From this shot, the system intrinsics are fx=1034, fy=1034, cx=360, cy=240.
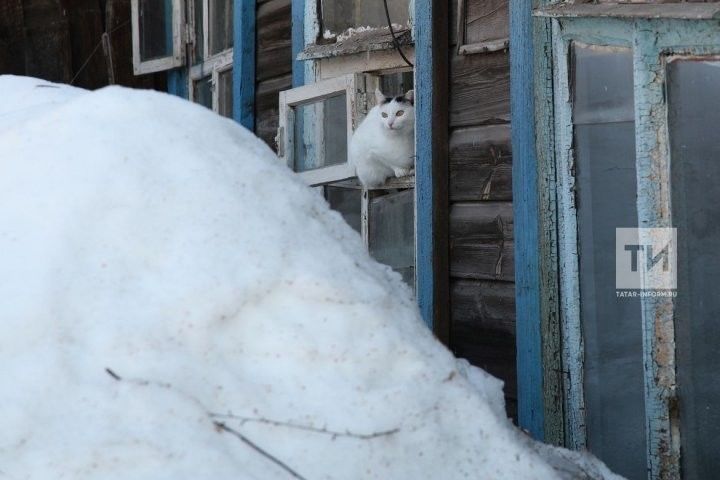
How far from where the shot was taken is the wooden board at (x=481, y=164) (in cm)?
379

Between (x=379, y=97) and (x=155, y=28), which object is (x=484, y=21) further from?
(x=155, y=28)

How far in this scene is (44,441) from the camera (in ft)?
4.87

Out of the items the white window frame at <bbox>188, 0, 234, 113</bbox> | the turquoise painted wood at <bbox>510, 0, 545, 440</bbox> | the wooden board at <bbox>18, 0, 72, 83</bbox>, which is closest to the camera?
the turquoise painted wood at <bbox>510, 0, 545, 440</bbox>

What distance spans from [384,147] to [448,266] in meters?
0.77

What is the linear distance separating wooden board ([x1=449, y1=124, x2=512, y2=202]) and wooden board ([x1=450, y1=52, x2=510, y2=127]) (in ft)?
0.14

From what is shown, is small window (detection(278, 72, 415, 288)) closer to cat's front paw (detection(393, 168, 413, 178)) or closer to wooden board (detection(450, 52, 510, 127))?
cat's front paw (detection(393, 168, 413, 178))

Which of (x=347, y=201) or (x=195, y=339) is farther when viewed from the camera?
(x=347, y=201)

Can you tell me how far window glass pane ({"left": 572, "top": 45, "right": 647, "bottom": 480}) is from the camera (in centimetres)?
328

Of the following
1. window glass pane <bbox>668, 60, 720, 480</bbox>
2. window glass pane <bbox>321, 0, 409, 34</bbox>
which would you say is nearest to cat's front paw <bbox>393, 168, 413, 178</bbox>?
window glass pane <bbox>321, 0, 409, 34</bbox>

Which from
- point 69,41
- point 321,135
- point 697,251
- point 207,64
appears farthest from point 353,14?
point 69,41

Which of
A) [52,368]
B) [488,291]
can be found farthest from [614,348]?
[52,368]

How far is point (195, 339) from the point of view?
1528 mm

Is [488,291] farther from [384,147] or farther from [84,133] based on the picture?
[84,133]

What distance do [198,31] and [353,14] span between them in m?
1.90
